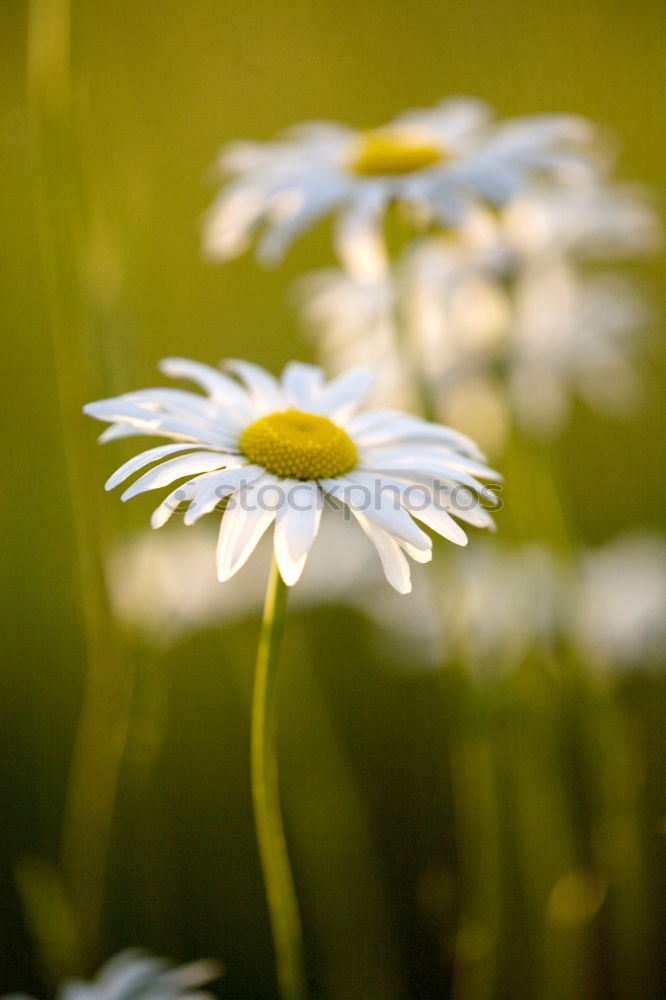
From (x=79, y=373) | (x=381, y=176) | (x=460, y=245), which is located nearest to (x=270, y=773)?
(x=79, y=373)

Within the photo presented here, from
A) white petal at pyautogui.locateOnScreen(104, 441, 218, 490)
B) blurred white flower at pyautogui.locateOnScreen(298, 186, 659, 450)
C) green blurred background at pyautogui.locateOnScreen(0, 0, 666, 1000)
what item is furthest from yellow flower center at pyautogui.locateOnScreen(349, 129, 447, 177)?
white petal at pyautogui.locateOnScreen(104, 441, 218, 490)

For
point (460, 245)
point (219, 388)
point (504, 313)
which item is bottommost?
point (219, 388)

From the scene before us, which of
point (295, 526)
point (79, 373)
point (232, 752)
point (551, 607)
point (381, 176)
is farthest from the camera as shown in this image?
point (232, 752)

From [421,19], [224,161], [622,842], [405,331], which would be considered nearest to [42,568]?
[224,161]

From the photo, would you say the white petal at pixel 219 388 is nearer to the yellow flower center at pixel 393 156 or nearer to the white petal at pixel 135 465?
the white petal at pixel 135 465

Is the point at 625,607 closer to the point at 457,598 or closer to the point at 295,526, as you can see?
the point at 457,598

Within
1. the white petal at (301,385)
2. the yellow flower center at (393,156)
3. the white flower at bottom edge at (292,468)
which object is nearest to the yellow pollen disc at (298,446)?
the white flower at bottom edge at (292,468)

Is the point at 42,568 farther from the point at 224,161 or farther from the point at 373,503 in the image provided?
the point at 373,503

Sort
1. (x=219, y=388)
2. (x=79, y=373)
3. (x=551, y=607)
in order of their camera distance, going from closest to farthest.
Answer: (x=219, y=388) → (x=79, y=373) → (x=551, y=607)
